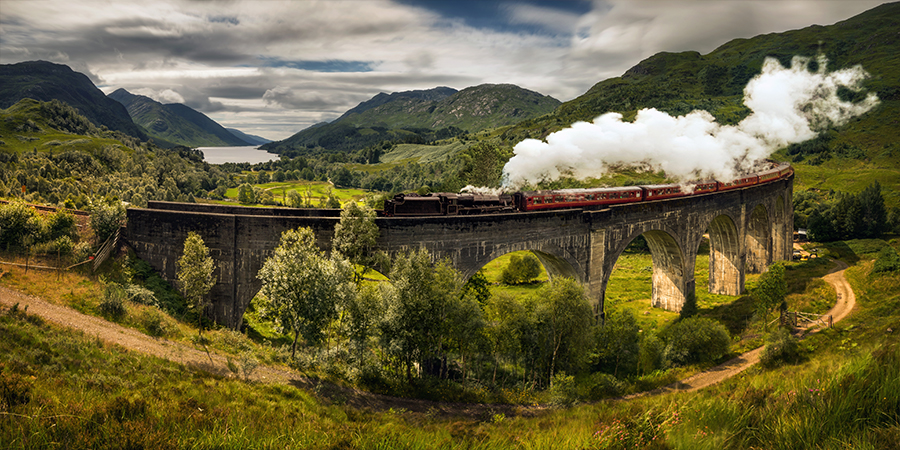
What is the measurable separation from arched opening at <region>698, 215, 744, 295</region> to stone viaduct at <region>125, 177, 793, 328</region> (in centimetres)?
79

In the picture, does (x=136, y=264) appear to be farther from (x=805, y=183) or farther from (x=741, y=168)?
(x=805, y=183)

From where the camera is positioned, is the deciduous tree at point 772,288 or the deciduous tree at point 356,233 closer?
the deciduous tree at point 356,233

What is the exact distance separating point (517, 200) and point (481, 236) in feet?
15.8

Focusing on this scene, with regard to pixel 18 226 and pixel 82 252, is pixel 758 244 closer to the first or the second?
pixel 82 252

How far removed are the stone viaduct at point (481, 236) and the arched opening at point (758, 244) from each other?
13.8 metres

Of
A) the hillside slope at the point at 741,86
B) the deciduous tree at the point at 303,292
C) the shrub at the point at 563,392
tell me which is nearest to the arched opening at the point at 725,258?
the shrub at the point at 563,392

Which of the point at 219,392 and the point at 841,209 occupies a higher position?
the point at 841,209

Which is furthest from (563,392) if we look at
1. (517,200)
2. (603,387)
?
(517,200)

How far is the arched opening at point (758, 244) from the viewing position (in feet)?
200

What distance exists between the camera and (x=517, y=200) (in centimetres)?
3291

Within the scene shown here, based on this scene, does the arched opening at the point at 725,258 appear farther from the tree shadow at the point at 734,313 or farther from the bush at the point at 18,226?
the bush at the point at 18,226

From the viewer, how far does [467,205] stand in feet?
106

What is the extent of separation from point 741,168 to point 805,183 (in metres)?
62.5

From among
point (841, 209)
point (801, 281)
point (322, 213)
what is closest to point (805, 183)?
point (841, 209)
